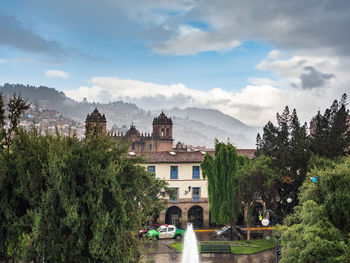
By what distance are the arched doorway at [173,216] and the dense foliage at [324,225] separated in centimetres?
2473

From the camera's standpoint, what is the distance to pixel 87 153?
15.4m

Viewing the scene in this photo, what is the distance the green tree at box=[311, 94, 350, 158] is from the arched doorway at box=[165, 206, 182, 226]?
18890mm

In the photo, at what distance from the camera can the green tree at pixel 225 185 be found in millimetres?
35938

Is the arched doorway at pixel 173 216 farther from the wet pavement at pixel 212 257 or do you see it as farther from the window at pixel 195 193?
the wet pavement at pixel 212 257

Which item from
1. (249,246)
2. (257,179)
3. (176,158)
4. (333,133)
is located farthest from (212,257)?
(176,158)

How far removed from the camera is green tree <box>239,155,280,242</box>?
109ft

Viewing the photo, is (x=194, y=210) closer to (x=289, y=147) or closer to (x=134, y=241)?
(x=289, y=147)

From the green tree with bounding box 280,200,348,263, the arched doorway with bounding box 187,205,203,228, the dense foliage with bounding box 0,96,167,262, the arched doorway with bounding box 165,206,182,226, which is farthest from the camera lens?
the arched doorway with bounding box 187,205,203,228

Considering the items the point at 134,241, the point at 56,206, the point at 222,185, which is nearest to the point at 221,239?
the point at 222,185

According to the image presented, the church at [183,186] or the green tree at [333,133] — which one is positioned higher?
the green tree at [333,133]

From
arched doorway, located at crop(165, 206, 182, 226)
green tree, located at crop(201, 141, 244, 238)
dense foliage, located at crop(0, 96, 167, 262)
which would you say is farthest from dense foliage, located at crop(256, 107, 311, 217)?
dense foliage, located at crop(0, 96, 167, 262)

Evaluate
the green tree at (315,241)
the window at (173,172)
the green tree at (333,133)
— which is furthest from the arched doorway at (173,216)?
the green tree at (315,241)

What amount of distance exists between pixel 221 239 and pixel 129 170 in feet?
77.8

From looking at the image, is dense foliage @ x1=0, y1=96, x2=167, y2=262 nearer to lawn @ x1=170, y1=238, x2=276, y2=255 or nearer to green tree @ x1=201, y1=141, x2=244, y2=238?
lawn @ x1=170, y1=238, x2=276, y2=255
